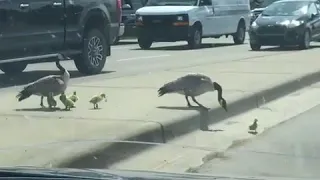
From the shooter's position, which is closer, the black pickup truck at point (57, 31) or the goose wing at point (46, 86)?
the goose wing at point (46, 86)

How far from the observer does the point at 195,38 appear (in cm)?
2370

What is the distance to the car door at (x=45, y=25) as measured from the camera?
12266 millimetres

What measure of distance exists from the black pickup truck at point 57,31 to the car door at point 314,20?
944 centimetres

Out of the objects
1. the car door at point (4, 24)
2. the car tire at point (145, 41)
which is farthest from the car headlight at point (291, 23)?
the car door at point (4, 24)

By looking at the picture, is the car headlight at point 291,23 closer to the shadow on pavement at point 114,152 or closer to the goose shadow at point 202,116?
the goose shadow at point 202,116

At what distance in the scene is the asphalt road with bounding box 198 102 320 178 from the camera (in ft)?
21.6

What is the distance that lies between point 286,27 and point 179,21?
3.13 meters

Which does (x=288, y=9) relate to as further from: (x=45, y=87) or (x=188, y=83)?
(x=45, y=87)

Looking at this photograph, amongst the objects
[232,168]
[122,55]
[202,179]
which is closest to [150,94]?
[232,168]

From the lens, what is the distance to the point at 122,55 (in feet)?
68.4

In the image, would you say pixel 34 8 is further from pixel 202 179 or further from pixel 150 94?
pixel 202 179

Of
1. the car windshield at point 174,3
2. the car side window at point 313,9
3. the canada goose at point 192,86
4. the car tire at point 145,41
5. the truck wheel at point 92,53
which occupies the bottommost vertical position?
the car tire at point 145,41

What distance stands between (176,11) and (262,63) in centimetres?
764

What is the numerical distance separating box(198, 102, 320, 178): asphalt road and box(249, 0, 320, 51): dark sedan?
42.9ft
